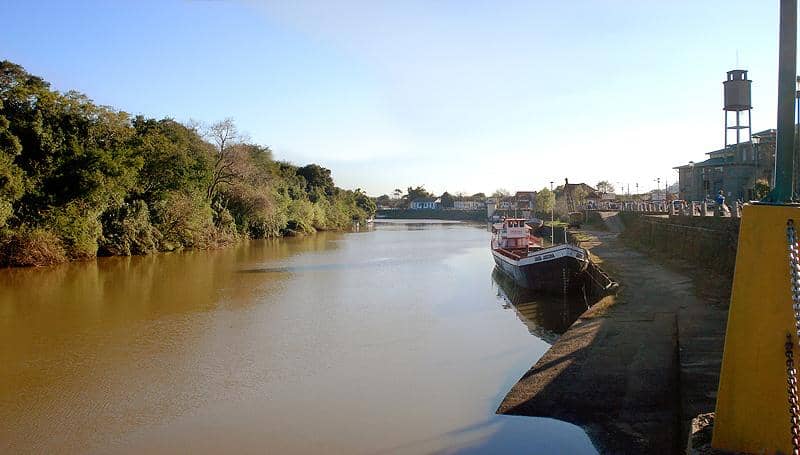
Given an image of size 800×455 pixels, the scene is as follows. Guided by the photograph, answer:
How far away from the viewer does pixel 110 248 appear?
31469mm

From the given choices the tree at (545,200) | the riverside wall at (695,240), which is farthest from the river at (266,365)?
the tree at (545,200)

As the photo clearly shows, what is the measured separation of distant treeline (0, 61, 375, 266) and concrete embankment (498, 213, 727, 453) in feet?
76.7

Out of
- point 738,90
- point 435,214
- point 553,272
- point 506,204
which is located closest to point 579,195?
point 738,90

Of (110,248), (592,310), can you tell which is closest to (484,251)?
(110,248)

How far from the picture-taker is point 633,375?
8.32 m

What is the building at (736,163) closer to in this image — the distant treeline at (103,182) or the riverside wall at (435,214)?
the distant treeline at (103,182)

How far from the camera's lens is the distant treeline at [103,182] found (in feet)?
84.1

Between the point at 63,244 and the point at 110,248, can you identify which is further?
the point at 110,248

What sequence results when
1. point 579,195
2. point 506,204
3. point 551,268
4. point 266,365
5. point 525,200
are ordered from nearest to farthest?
point 266,365
point 551,268
point 579,195
point 525,200
point 506,204

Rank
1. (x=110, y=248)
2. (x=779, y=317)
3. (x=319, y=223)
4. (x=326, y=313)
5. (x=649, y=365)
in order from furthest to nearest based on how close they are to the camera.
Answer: (x=319, y=223) → (x=110, y=248) → (x=326, y=313) → (x=649, y=365) → (x=779, y=317)

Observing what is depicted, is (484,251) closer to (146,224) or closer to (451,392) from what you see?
(146,224)

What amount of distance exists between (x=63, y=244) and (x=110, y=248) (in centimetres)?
367

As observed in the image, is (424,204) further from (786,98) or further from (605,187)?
(786,98)

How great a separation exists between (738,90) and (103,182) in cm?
4644
